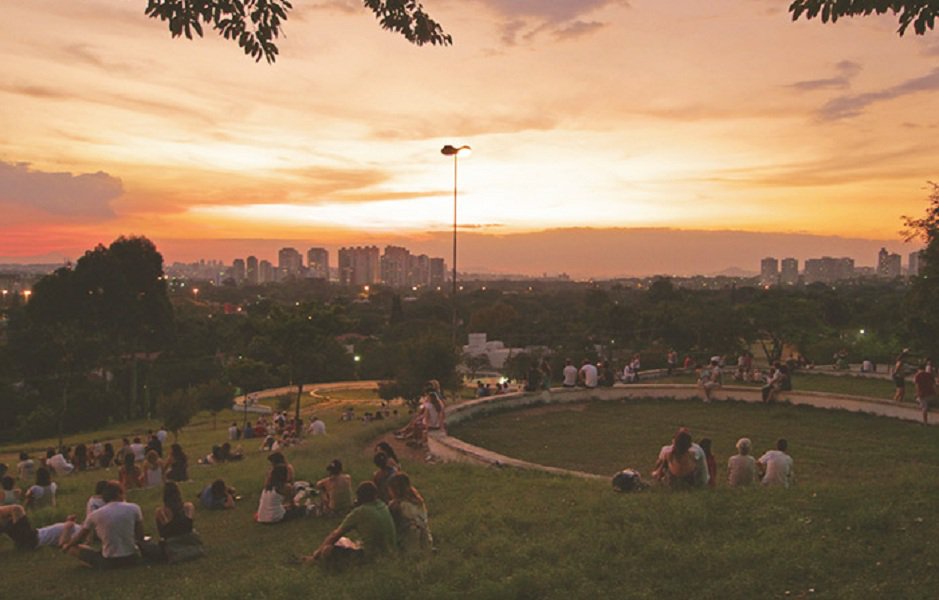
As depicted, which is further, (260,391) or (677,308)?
(677,308)

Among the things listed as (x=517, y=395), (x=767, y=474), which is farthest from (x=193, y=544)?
(x=517, y=395)

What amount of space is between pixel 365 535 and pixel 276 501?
302cm

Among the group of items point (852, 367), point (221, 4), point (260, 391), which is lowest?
point (260, 391)

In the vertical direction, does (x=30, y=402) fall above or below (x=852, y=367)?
below

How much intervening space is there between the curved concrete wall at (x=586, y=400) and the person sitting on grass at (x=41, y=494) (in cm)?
689

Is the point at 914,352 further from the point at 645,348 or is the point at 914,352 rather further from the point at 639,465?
the point at 645,348

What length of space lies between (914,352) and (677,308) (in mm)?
32691

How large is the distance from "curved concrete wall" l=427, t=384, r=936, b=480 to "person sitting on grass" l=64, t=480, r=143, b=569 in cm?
622

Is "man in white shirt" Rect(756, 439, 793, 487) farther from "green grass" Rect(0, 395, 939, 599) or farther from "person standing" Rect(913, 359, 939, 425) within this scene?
"person standing" Rect(913, 359, 939, 425)

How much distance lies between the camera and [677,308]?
54.1m

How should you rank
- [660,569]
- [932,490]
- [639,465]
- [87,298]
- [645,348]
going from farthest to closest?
[645,348]
[87,298]
[639,465]
[932,490]
[660,569]

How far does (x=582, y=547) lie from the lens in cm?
719

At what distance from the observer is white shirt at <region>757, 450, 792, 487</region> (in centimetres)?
984

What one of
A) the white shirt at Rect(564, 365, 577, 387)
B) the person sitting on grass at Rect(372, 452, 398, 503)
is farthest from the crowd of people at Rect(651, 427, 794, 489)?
the white shirt at Rect(564, 365, 577, 387)
